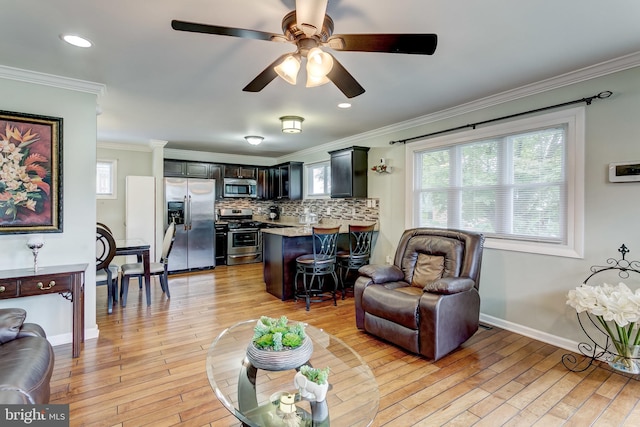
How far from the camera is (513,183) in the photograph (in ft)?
10.9

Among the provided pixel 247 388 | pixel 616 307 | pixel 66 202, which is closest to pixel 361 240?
pixel 616 307

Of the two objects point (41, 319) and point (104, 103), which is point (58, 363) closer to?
point (41, 319)

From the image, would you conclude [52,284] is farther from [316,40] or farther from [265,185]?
[265,185]

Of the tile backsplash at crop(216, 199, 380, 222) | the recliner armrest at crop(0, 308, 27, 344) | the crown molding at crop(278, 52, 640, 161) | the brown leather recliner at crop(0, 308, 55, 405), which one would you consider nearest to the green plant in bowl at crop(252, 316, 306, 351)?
the brown leather recliner at crop(0, 308, 55, 405)

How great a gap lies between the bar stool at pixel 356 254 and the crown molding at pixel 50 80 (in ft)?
10.3

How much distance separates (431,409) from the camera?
6.56 ft

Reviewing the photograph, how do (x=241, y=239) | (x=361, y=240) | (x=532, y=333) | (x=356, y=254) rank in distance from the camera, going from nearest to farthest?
(x=532, y=333)
(x=356, y=254)
(x=361, y=240)
(x=241, y=239)

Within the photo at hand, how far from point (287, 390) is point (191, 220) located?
5001 millimetres

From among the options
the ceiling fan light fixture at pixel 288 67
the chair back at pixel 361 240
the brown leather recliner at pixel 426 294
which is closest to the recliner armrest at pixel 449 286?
the brown leather recliner at pixel 426 294

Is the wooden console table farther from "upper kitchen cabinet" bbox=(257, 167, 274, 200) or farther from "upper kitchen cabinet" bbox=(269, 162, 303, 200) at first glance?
"upper kitchen cabinet" bbox=(257, 167, 274, 200)

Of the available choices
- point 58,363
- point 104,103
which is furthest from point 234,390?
point 104,103

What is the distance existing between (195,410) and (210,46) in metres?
2.47

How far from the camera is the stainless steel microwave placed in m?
6.89

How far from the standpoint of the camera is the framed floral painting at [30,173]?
2.65 metres
